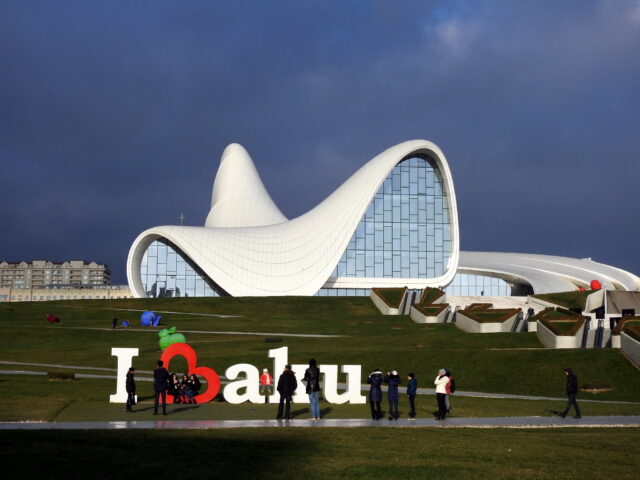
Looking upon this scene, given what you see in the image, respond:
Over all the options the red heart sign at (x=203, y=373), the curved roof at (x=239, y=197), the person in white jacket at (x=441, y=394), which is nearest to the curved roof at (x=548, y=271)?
the curved roof at (x=239, y=197)

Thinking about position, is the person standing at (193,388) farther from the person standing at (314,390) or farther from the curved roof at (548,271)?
the curved roof at (548,271)

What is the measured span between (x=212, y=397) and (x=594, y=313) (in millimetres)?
33825

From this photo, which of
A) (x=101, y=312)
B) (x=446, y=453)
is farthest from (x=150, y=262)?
(x=446, y=453)

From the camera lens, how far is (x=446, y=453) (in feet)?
47.8

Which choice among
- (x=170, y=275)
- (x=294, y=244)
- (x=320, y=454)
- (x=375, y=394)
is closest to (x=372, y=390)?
(x=375, y=394)

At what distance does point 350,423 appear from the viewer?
1973 centimetres

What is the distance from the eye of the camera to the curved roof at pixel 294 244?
74.4 m

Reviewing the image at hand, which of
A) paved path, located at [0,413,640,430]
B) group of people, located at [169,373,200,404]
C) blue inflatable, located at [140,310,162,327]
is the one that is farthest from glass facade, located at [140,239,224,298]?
paved path, located at [0,413,640,430]

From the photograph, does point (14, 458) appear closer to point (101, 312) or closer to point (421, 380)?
point (421, 380)

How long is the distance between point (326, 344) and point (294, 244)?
3621 centimetres

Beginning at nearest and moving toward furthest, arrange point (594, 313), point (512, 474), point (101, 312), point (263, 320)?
point (512, 474), point (594, 313), point (263, 320), point (101, 312)

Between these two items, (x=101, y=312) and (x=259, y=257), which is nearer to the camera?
(x=101, y=312)

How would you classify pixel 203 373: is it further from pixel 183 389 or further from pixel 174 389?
pixel 174 389

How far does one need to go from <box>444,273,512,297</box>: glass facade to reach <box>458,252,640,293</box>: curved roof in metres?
0.77
